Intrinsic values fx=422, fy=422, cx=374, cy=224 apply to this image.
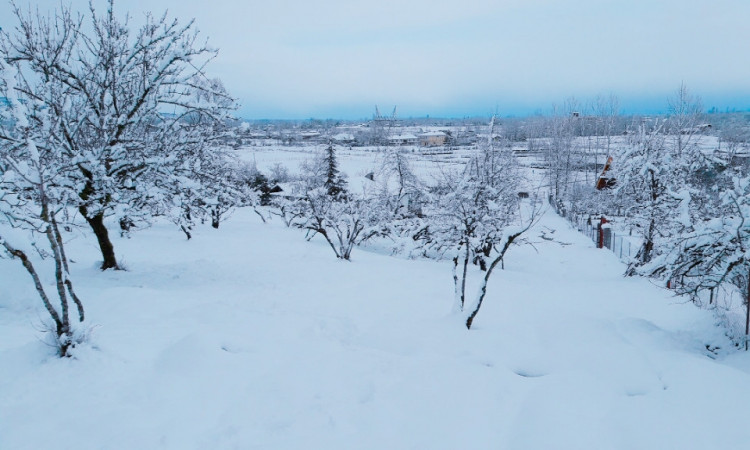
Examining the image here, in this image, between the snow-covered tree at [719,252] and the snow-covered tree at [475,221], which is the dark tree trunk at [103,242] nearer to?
the snow-covered tree at [475,221]

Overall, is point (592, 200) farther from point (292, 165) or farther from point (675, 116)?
point (292, 165)

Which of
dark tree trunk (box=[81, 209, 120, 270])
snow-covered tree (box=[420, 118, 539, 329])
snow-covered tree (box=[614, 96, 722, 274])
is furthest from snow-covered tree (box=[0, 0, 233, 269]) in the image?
snow-covered tree (box=[614, 96, 722, 274])

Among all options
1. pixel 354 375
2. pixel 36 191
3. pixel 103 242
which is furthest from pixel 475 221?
pixel 103 242

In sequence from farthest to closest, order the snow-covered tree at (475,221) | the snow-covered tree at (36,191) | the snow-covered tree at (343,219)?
the snow-covered tree at (343,219), the snow-covered tree at (475,221), the snow-covered tree at (36,191)

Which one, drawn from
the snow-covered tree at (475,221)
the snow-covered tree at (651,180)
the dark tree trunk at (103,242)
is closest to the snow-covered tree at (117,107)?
the dark tree trunk at (103,242)

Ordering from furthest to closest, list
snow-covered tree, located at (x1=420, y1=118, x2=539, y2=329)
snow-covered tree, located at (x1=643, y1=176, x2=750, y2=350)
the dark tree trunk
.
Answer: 1. the dark tree trunk
2. snow-covered tree, located at (x1=420, y1=118, x2=539, y2=329)
3. snow-covered tree, located at (x1=643, y1=176, x2=750, y2=350)

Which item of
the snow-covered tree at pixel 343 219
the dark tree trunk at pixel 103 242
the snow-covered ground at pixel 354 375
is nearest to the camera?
the snow-covered ground at pixel 354 375

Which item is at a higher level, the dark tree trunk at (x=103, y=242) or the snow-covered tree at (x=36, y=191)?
the snow-covered tree at (x=36, y=191)

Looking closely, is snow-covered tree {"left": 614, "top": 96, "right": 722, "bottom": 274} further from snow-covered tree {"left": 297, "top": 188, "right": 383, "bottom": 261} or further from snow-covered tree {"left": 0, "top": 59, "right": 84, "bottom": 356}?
snow-covered tree {"left": 0, "top": 59, "right": 84, "bottom": 356}

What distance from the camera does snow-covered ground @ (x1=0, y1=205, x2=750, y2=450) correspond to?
363 cm

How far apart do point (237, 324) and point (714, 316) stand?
7503mm

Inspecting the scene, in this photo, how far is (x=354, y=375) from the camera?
15.6 ft

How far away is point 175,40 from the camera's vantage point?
29.2 ft

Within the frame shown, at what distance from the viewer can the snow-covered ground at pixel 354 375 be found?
11.9 feet
